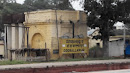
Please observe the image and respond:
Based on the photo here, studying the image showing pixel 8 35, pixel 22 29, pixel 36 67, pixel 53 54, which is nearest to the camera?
pixel 36 67

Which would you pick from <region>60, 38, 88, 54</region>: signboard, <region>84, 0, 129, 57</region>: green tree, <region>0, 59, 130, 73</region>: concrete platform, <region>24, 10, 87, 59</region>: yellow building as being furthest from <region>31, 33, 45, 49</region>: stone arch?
<region>0, 59, 130, 73</region>: concrete platform

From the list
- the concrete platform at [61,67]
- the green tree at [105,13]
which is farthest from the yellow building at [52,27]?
the concrete platform at [61,67]

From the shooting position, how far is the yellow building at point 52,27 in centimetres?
2823

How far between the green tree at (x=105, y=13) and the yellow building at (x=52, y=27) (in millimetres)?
2700

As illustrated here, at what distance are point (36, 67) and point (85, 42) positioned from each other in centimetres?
1135

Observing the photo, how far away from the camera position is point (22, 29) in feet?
105

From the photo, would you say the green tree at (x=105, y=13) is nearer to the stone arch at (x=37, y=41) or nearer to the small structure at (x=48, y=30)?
the small structure at (x=48, y=30)

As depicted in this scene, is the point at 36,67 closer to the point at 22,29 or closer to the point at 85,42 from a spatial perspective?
the point at 85,42

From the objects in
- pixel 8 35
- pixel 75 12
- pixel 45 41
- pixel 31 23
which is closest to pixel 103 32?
pixel 75 12

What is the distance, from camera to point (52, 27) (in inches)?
1111

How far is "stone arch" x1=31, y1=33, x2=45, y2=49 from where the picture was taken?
96.7 feet

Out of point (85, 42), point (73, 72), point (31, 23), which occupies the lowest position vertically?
point (73, 72)

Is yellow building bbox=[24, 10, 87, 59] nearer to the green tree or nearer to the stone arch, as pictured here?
the stone arch

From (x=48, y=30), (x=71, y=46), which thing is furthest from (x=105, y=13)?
(x=48, y=30)
